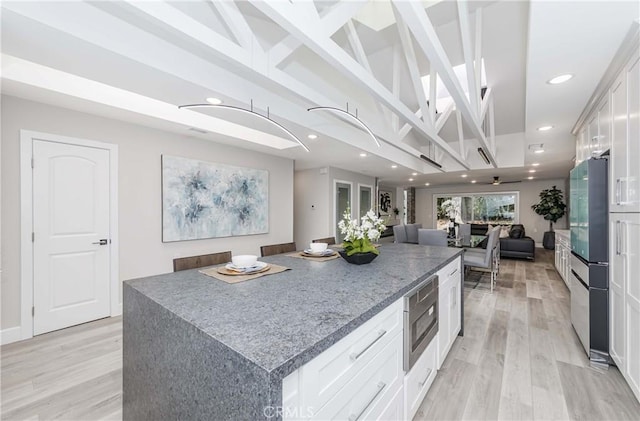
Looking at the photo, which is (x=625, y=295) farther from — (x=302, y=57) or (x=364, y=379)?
(x=302, y=57)

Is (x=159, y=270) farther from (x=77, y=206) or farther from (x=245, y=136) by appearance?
(x=245, y=136)

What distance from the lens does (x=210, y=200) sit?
4121mm

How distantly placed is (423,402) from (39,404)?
2580mm

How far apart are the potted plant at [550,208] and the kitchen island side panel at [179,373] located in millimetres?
10313

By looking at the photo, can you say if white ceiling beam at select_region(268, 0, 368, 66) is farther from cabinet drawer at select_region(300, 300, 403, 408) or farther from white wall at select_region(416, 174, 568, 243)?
white wall at select_region(416, 174, 568, 243)

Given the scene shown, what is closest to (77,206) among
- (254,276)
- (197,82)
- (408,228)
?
(197,82)

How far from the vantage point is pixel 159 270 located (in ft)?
12.0

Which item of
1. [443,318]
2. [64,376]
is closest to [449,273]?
[443,318]

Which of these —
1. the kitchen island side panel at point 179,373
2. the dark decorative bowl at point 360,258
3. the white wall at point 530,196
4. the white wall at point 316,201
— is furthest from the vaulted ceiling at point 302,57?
the white wall at point 530,196

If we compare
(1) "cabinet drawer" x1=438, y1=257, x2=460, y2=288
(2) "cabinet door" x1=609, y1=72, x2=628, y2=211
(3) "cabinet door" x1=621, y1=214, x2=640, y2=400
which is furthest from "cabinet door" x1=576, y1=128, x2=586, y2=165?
(1) "cabinet drawer" x1=438, y1=257, x2=460, y2=288

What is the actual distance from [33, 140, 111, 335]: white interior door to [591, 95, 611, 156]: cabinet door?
16.3 feet

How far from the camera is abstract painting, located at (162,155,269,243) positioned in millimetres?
3695

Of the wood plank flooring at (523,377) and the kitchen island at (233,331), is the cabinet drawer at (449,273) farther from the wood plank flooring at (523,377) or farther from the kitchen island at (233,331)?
the wood plank flooring at (523,377)

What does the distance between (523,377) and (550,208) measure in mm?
8790
